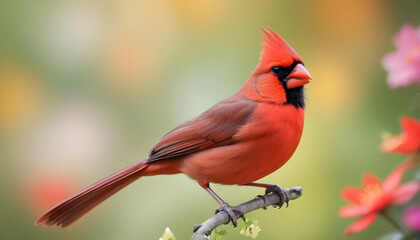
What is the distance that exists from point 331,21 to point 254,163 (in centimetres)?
127

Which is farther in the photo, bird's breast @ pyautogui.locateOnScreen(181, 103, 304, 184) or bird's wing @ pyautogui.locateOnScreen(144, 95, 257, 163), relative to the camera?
bird's wing @ pyautogui.locateOnScreen(144, 95, 257, 163)

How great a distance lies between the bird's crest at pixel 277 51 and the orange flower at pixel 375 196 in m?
0.66

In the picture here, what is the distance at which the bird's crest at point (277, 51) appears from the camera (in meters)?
1.13

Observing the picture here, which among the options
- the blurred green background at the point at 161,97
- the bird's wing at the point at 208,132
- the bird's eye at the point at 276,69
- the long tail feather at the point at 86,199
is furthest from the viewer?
the blurred green background at the point at 161,97

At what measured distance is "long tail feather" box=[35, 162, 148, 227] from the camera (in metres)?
1.11

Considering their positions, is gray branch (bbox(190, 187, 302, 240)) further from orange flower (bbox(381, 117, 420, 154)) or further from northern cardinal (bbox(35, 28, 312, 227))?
orange flower (bbox(381, 117, 420, 154))

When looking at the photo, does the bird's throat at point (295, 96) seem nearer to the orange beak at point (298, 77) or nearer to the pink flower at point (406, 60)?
the orange beak at point (298, 77)

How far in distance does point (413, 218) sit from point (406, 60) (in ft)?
0.49

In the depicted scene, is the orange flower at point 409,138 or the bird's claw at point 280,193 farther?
the bird's claw at point 280,193

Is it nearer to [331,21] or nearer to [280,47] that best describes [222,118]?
[280,47]

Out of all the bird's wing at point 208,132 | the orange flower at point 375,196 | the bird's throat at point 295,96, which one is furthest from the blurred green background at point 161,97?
the orange flower at point 375,196

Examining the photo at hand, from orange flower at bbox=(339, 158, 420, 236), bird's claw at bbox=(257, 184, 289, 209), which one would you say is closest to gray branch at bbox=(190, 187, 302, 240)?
bird's claw at bbox=(257, 184, 289, 209)

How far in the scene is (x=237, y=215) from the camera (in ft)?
3.83

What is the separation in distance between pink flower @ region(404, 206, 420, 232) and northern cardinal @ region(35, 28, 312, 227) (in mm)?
720
